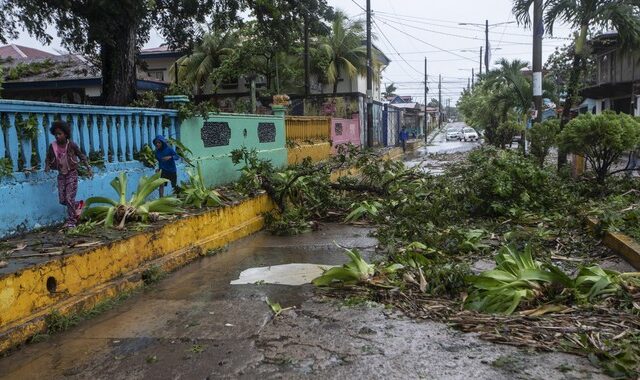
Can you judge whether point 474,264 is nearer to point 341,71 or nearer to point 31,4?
point 31,4

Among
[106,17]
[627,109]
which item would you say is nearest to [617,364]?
[106,17]

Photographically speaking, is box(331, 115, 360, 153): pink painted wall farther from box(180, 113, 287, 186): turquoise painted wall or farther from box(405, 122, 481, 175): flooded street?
box(180, 113, 287, 186): turquoise painted wall

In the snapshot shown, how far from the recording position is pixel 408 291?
16.6ft

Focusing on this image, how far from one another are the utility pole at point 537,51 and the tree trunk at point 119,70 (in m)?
10.8

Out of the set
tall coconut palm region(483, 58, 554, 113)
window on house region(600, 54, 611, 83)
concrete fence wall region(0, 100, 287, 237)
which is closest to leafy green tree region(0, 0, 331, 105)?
concrete fence wall region(0, 100, 287, 237)

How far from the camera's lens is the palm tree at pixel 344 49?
34.8 m

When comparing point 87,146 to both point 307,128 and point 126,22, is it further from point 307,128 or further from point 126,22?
point 307,128

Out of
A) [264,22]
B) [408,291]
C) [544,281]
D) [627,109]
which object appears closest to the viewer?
[544,281]

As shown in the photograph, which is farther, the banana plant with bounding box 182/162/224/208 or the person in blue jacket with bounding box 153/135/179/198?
the person in blue jacket with bounding box 153/135/179/198

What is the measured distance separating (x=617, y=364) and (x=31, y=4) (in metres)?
11.1

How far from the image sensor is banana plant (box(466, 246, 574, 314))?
4.50 meters

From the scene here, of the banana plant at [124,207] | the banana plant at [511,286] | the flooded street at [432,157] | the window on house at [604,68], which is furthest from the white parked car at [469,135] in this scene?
the banana plant at [511,286]

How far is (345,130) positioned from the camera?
25375 millimetres

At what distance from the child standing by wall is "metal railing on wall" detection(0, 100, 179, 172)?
0.19 m
